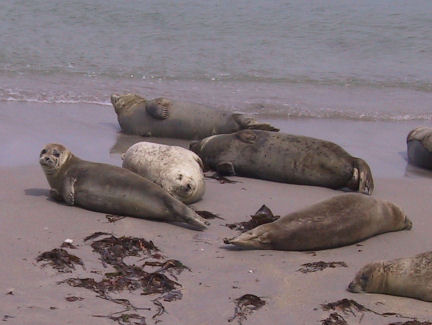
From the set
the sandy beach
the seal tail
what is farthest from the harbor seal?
the seal tail

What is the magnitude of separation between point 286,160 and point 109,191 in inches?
78.2

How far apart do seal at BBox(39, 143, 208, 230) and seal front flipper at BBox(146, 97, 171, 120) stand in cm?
300

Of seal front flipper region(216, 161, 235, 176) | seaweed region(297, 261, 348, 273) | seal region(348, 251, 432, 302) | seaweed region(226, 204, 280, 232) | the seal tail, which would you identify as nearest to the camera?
seal region(348, 251, 432, 302)

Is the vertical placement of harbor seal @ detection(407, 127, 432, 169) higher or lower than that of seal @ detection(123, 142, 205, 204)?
lower

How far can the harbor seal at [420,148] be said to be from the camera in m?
7.76

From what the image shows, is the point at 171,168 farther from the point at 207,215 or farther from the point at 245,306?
the point at 245,306

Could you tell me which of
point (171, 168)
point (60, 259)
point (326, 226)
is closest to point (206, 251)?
point (326, 226)

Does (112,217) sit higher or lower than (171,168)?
lower

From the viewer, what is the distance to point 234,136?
7.39m

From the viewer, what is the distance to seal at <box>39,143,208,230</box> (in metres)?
5.32

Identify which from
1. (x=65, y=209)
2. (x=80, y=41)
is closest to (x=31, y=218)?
(x=65, y=209)

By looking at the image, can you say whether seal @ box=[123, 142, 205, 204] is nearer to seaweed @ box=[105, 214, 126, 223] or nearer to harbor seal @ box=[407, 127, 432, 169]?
seaweed @ box=[105, 214, 126, 223]

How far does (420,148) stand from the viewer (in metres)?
7.88

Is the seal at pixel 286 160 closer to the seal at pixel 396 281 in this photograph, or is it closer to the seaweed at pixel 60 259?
the seal at pixel 396 281
